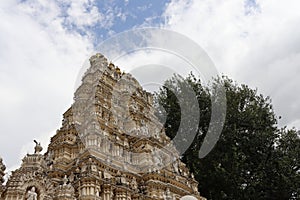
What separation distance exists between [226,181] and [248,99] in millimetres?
7456

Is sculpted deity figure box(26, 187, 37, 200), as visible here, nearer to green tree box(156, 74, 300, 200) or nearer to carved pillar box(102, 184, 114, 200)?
carved pillar box(102, 184, 114, 200)

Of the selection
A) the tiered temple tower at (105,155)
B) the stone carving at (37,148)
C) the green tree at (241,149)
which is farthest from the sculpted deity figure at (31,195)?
the green tree at (241,149)

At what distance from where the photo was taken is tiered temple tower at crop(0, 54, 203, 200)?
1266 centimetres

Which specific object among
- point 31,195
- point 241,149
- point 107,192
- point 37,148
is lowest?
point 31,195

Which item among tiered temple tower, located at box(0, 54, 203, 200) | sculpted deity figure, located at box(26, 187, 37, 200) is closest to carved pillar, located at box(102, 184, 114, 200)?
tiered temple tower, located at box(0, 54, 203, 200)

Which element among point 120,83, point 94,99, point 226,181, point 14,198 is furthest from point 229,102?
point 14,198

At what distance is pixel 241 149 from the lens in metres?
22.7

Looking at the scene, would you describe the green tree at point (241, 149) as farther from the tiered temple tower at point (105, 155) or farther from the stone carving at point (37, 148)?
the stone carving at point (37, 148)

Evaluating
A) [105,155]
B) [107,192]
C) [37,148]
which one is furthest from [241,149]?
[37,148]

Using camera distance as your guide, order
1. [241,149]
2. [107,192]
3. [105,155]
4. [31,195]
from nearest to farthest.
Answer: [31,195]
[107,192]
[105,155]
[241,149]

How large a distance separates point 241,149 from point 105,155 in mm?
10877

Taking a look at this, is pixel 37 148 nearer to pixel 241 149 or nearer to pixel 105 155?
pixel 105 155

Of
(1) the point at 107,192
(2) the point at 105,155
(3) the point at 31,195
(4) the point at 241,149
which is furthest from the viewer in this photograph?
(4) the point at 241,149

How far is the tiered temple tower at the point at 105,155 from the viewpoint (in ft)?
41.5
